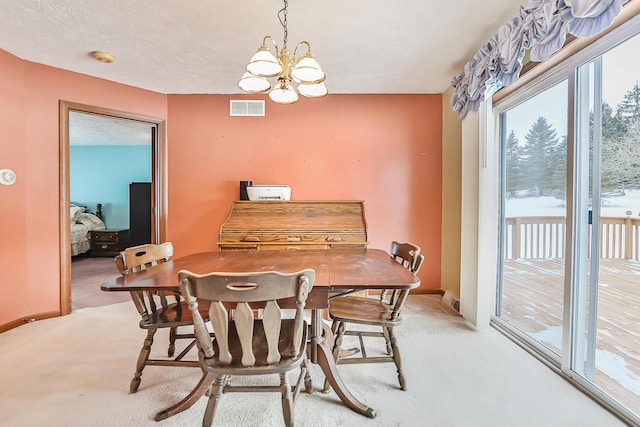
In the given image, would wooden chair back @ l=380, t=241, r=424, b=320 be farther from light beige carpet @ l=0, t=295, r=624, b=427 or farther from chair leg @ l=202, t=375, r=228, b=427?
chair leg @ l=202, t=375, r=228, b=427

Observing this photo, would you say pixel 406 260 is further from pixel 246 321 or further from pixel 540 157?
pixel 540 157

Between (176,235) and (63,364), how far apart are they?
1.69m

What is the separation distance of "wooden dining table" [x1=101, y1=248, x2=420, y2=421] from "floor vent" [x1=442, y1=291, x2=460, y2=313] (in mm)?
1412

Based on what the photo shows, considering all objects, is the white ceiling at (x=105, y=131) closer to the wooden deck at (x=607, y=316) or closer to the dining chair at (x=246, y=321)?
the dining chair at (x=246, y=321)

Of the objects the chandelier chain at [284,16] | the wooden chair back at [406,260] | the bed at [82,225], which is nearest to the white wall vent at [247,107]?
the chandelier chain at [284,16]

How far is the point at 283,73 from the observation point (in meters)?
1.66

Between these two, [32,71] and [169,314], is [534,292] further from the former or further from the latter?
[32,71]

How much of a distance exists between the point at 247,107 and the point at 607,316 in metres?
3.66

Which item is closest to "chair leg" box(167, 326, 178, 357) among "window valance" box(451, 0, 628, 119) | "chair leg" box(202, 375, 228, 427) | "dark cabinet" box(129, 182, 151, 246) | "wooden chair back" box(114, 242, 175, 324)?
"wooden chair back" box(114, 242, 175, 324)

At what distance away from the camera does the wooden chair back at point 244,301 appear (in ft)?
3.60

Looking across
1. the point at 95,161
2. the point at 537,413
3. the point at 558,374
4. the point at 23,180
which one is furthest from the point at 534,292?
the point at 95,161

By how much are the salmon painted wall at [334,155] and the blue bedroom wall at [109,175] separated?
3.21m

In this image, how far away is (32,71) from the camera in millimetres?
2631

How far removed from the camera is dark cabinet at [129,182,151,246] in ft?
17.6
